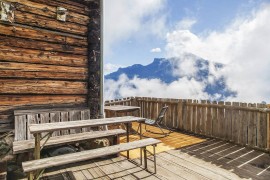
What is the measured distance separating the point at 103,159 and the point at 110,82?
18445 centimetres

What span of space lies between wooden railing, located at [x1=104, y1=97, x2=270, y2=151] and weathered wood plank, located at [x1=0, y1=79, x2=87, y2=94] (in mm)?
4124

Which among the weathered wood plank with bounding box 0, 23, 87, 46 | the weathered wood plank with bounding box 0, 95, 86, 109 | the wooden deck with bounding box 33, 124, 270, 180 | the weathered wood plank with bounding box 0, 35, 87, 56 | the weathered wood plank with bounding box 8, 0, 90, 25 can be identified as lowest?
the wooden deck with bounding box 33, 124, 270, 180

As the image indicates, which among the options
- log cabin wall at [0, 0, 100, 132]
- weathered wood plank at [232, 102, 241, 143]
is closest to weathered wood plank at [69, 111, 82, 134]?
log cabin wall at [0, 0, 100, 132]

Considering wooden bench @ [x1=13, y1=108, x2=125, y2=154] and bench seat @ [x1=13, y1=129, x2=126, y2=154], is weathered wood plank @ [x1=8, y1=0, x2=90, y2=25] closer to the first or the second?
wooden bench @ [x1=13, y1=108, x2=125, y2=154]

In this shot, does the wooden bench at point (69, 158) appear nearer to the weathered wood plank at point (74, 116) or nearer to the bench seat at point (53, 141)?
the bench seat at point (53, 141)

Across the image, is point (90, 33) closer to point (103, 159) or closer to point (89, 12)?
point (89, 12)

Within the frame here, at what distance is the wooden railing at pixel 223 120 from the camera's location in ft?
19.5

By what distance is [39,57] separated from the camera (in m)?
5.31

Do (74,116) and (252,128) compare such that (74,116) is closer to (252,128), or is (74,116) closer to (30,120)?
(30,120)

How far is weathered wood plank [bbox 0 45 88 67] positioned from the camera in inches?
191

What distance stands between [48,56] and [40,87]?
2.65 ft

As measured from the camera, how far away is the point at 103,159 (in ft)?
16.8

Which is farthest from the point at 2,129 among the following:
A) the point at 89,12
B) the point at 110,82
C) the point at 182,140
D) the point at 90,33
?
the point at 110,82

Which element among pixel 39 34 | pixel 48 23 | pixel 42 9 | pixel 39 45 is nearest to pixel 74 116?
pixel 39 45
